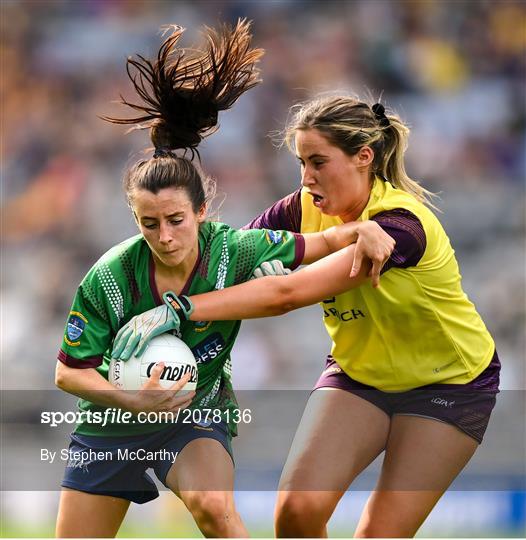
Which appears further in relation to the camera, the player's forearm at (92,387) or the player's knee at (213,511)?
the player's forearm at (92,387)

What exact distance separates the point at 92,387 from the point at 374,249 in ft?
4.37

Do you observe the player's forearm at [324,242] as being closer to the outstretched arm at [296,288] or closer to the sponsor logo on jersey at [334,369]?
the outstretched arm at [296,288]

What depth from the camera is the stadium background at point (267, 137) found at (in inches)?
392

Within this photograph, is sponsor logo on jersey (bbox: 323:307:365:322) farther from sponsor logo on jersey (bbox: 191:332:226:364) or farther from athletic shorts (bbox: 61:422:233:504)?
athletic shorts (bbox: 61:422:233:504)

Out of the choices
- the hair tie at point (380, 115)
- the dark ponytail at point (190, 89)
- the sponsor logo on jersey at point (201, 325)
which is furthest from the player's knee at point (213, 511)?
the hair tie at point (380, 115)

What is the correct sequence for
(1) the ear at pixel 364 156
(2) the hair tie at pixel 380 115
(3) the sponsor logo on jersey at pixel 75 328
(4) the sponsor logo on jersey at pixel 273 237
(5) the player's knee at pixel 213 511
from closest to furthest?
(5) the player's knee at pixel 213 511, (3) the sponsor logo on jersey at pixel 75 328, (4) the sponsor logo on jersey at pixel 273 237, (1) the ear at pixel 364 156, (2) the hair tie at pixel 380 115

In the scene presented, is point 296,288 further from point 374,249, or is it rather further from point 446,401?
point 446,401

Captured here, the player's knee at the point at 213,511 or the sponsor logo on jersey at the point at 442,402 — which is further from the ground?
the sponsor logo on jersey at the point at 442,402

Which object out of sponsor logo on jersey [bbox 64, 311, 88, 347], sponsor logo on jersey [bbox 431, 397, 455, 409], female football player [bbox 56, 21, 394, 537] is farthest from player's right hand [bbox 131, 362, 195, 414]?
sponsor logo on jersey [bbox 431, 397, 455, 409]

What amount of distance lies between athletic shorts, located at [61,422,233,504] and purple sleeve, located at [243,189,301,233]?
3.59 feet

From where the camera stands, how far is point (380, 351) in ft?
15.7

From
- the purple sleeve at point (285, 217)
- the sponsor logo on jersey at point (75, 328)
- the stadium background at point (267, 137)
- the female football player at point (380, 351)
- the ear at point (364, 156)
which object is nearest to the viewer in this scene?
the sponsor logo on jersey at point (75, 328)

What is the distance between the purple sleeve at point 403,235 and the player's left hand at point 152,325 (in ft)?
3.05

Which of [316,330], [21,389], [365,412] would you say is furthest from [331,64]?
[365,412]
